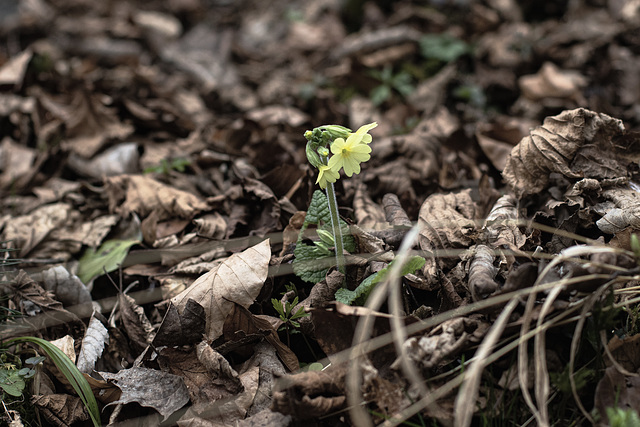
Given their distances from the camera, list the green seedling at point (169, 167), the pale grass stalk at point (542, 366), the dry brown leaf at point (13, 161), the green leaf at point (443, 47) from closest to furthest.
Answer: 1. the pale grass stalk at point (542, 366)
2. the green seedling at point (169, 167)
3. the dry brown leaf at point (13, 161)
4. the green leaf at point (443, 47)

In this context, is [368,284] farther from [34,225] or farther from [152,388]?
[34,225]

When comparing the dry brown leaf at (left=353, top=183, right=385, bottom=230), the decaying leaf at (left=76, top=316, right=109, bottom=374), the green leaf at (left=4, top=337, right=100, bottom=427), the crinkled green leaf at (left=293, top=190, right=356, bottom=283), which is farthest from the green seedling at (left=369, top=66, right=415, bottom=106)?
the green leaf at (left=4, top=337, right=100, bottom=427)

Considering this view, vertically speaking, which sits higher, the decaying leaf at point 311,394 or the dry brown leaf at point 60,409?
the decaying leaf at point 311,394

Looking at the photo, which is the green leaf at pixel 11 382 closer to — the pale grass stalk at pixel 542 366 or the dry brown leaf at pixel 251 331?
the dry brown leaf at pixel 251 331

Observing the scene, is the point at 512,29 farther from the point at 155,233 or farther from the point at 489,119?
the point at 155,233

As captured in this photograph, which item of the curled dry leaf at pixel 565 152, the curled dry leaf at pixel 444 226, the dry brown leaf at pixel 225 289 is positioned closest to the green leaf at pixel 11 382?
the dry brown leaf at pixel 225 289

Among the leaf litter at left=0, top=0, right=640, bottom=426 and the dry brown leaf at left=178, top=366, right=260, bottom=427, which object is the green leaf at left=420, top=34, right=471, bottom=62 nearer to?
the leaf litter at left=0, top=0, right=640, bottom=426
